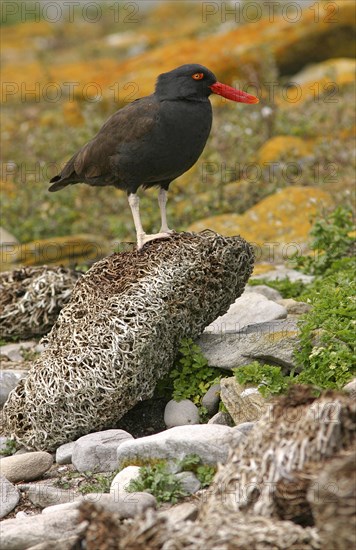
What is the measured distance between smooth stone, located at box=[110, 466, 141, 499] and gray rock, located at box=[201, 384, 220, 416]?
3.89ft

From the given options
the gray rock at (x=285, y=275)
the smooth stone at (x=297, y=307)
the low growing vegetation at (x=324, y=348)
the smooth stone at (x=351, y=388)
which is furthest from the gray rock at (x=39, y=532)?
the gray rock at (x=285, y=275)

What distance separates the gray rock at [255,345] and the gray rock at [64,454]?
1.30 meters

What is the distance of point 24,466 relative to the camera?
6.54 metres

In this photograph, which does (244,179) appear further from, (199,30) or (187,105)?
(199,30)

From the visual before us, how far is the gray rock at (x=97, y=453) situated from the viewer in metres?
6.48

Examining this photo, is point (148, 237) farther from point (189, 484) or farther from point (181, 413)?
point (189, 484)

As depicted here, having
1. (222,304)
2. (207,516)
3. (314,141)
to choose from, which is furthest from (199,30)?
(207,516)

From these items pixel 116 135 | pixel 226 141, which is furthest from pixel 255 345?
pixel 226 141

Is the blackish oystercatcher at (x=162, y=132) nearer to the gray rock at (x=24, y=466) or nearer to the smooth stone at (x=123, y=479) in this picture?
the gray rock at (x=24, y=466)

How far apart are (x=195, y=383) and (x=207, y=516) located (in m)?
2.60

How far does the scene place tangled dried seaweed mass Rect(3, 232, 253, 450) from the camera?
22.7ft

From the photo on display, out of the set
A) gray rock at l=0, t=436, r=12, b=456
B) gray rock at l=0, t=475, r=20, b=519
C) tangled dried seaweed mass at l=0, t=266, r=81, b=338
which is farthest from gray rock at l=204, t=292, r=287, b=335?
gray rock at l=0, t=475, r=20, b=519

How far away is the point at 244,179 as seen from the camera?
13.8 meters

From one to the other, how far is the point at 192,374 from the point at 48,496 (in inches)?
67.6
